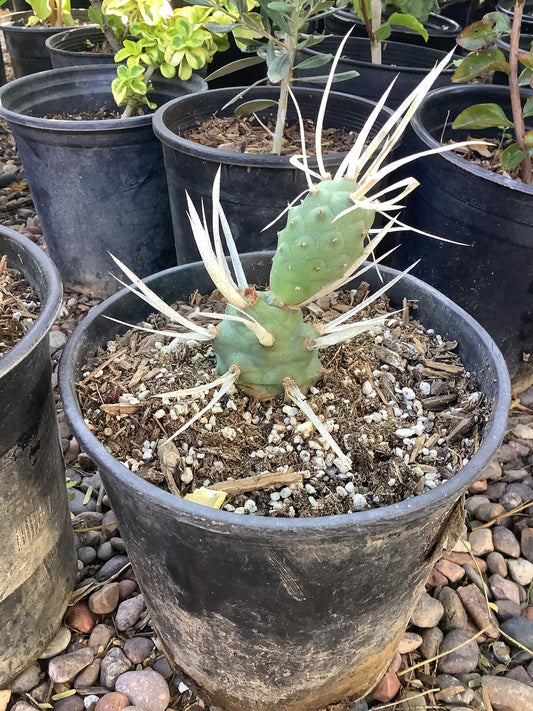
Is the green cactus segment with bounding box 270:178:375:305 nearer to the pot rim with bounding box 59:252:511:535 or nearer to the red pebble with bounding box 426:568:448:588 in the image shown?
the pot rim with bounding box 59:252:511:535

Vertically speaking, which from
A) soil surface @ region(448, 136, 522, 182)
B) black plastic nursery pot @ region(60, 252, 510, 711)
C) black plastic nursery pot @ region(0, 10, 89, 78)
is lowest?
black plastic nursery pot @ region(60, 252, 510, 711)

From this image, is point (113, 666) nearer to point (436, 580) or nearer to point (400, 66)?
point (436, 580)

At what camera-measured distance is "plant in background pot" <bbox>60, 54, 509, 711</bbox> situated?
0.75 meters

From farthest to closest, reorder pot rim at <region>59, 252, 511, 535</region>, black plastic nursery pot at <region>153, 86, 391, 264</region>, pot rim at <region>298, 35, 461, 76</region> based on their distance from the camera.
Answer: pot rim at <region>298, 35, 461, 76</region> → black plastic nursery pot at <region>153, 86, 391, 264</region> → pot rim at <region>59, 252, 511, 535</region>

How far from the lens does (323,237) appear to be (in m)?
0.76

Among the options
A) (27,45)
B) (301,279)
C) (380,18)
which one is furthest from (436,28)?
(301,279)

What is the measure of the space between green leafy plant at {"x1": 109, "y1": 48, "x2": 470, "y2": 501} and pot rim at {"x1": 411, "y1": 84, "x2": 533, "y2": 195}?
1.98ft

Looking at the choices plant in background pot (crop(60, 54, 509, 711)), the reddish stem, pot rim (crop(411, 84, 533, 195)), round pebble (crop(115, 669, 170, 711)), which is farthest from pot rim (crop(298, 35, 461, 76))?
round pebble (crop(115, 669, 170, 711))

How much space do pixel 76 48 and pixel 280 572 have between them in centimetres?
268

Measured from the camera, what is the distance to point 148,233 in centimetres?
206

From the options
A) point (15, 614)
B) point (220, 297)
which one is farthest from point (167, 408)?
point (15, 614)

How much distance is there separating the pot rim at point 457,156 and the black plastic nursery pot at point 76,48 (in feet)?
4.42

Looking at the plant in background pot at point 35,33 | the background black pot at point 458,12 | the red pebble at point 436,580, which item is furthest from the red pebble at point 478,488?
the background black pot at point 458,12

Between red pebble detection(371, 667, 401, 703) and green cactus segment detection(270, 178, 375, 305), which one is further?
red pebble detection(371, 667, 401, 703)
